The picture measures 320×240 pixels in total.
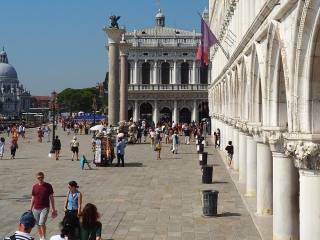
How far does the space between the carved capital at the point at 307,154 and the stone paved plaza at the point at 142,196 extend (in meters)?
4.12

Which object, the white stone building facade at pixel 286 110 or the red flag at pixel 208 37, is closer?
the white stone building facade at pixel 286 110

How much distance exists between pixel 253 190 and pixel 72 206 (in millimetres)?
8367

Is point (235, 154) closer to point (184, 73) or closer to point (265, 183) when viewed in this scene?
point (265, 183)

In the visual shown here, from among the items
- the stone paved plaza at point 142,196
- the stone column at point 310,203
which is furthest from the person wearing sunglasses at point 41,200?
the stone column at point 310,203

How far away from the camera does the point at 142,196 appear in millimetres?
19125

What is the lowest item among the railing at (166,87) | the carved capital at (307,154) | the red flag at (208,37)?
the carved capital at (307,154)

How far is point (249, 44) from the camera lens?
16.9 m

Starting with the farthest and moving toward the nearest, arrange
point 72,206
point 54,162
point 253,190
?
point 54,162, point 253,190, point 72,206

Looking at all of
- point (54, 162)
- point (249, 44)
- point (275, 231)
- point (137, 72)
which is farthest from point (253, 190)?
point (137, 72)

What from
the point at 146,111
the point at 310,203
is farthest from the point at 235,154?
the point at 146,111

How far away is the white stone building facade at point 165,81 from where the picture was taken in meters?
81.5

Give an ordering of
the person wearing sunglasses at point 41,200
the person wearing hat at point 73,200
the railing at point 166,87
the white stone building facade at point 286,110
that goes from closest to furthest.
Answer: the white stone building facade at point 286,110 < the person wearing hat at point 73,200 < the person wearing sunglasses at point 41,200 < the railing at point 166,87

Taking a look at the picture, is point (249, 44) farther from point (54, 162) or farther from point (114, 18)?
point (114, 18)

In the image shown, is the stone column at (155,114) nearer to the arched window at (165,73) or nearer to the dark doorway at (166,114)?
the dark doorway at (166,114)
